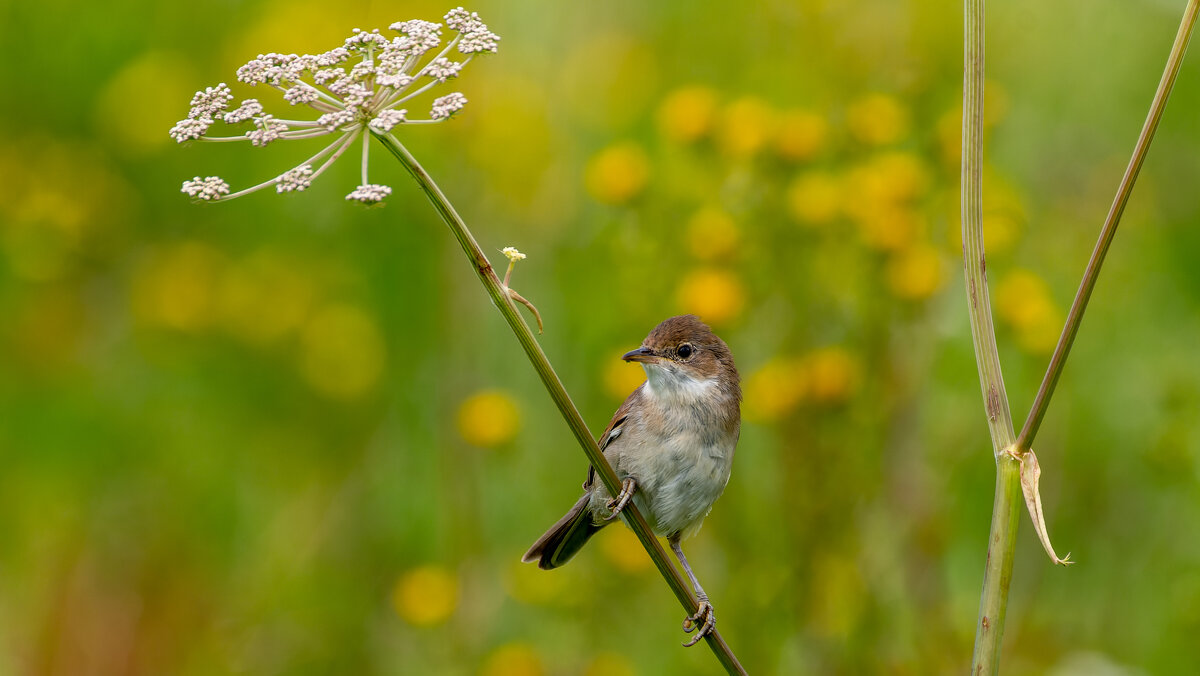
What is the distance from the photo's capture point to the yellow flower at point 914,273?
170 inches

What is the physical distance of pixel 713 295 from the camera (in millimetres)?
4488

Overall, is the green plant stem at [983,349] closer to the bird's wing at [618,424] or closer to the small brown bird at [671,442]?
the small brown bird at [671,442]

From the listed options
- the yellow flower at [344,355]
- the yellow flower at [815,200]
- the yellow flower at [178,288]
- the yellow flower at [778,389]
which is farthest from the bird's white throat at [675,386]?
the yellow flower at [178,288]

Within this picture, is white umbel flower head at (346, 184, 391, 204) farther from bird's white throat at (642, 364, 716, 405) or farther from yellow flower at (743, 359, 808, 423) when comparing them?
yellow flower at (743, 359, 808, 423)

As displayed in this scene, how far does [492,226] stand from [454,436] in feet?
3.93

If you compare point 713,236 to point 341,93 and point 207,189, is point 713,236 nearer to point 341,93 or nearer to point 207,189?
point 341,93

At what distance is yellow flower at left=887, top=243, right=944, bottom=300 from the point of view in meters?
4.31

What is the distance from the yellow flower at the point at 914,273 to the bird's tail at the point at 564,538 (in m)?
1.65

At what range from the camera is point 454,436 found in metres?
4.75

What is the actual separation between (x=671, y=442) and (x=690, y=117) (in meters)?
1.90

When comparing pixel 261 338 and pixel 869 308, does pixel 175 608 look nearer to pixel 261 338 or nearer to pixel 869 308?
pixel 261 338

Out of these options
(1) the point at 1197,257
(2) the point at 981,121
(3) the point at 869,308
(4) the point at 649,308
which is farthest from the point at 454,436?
(1) the point at 1197,257

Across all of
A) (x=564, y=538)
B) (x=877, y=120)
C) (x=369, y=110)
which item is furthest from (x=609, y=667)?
(x=369, y=110)

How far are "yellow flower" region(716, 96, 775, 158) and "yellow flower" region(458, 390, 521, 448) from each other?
143 centimetres
